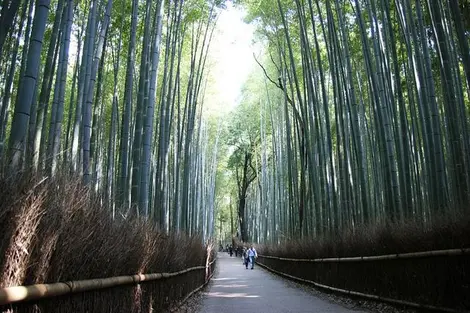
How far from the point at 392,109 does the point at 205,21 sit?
17.0 feet

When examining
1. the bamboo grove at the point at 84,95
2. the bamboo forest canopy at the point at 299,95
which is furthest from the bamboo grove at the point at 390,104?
the bamboo grove at the point at 84,95

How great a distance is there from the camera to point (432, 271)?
409 cm

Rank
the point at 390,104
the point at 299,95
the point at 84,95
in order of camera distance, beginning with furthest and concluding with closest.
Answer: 1. the point at 299,95
2. the point at 390,104
3. the point at 84,95

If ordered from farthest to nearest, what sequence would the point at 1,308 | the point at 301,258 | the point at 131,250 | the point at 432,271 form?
the point at 301,258, the point at 432,271, the point at 131,250, the point at 1,308

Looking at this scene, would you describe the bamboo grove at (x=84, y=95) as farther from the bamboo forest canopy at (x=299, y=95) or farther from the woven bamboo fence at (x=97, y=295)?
the woven bamboo fence at (x=97, y=295)

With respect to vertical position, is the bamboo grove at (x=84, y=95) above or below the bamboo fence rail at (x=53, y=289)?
above

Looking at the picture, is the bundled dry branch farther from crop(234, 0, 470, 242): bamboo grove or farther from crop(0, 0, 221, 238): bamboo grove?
crop(234, 0, 470, 242): bamboo grove

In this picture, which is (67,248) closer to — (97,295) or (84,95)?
(97,295)

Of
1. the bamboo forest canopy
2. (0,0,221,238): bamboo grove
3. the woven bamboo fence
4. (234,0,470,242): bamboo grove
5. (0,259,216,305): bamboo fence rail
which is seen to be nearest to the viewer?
(0,259,216,305): bamboo fence rail

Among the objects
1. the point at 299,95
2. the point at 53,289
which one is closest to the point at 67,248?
the point at 53,289

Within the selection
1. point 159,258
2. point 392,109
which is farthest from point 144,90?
point 392,109

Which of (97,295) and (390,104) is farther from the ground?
(390,104)

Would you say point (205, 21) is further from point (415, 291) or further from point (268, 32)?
point (415, 291)

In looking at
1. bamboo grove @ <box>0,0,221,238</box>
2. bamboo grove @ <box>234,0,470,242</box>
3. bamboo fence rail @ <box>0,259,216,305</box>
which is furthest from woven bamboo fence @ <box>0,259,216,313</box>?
bamboo grove @ <box>234,0,470,242</box>
